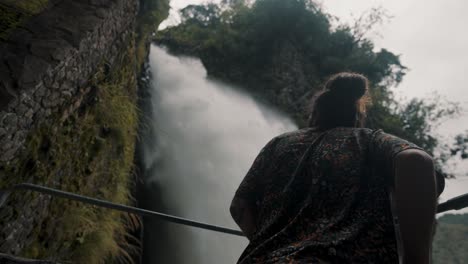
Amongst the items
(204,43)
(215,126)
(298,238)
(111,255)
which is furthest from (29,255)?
(204,43)

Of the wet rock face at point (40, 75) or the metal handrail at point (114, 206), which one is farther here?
the wet rock face at point (40, 75)

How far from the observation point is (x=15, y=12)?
2.46 meters

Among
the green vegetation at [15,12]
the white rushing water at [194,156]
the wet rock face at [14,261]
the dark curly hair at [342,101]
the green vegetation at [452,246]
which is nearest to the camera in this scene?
the dark curly hair at [342,101]

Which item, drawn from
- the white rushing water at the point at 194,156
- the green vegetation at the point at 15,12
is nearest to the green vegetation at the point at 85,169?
the green vegetation at the point at 15,12

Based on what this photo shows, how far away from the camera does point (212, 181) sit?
725 centimetres

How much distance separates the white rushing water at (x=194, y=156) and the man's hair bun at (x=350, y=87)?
480 cm

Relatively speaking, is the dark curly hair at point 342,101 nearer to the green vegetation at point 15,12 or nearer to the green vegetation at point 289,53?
the green vegetation at point 15,12

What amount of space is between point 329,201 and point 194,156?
6.86m

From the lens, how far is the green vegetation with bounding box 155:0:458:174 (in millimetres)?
14320

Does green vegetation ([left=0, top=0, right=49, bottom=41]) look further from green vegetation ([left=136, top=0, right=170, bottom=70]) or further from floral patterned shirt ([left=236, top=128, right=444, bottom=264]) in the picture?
green vegetation ([left=136, top=0, right=170, bottom=70])

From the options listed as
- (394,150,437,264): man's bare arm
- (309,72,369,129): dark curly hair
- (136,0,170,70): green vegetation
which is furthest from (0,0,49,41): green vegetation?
(136,0,170,70): green vegetation

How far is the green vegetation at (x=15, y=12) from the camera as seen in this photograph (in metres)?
2.28

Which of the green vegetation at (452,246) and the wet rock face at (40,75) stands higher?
the wet rock face at (40,75)

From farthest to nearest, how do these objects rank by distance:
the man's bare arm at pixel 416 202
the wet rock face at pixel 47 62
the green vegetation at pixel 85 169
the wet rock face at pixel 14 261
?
the green vegetation at pixel 85 169 < the wet rock face at pixel 47 62 < the wet rock face at pixel 14 261 < the man's bare arm at pixel 416 202
